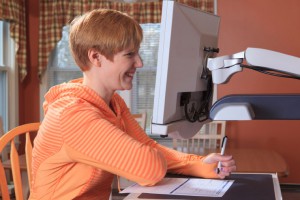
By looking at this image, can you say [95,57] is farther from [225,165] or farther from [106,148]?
[225,165]

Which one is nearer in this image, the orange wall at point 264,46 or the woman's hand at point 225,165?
the woman's hand at point 225,165

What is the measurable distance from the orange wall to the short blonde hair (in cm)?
286

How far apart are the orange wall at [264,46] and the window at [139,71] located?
68cm

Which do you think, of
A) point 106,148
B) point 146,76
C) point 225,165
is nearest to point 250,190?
point 225,165

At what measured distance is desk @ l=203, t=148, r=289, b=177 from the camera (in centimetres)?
210

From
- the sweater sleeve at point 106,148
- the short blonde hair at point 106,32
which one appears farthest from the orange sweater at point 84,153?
the short blonde hair at point 106,32

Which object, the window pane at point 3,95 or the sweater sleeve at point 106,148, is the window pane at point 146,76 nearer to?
the window pane at point 3,95

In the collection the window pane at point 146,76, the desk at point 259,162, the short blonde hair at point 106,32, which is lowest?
the desk at point 259,162

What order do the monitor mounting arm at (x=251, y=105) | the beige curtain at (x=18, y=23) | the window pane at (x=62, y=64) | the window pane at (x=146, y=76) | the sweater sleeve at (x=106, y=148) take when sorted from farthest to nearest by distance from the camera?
the window pane at (x=62, y=64)
the window pane at (x=146, y=76)
the beige curtain at (x=18, y=23)
the sweater sleeve at (x=106, y=148)
the monitor mounting arm at (x=251, y=105)

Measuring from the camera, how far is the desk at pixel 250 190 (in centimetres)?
110

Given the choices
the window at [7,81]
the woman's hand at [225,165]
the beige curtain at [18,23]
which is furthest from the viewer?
the window at [7,81]

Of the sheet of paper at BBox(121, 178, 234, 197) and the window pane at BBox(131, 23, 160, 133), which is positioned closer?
the sheet of paper at BBox(121, 178, 234, 197)

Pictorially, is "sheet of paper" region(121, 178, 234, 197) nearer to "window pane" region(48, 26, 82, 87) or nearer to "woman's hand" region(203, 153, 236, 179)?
"woman's hand" region(203, 153, 236, 179)

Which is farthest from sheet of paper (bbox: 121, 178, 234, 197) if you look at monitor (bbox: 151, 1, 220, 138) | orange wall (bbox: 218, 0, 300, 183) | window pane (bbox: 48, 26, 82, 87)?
window pane (bbox: 48, 26, 82, 87)
